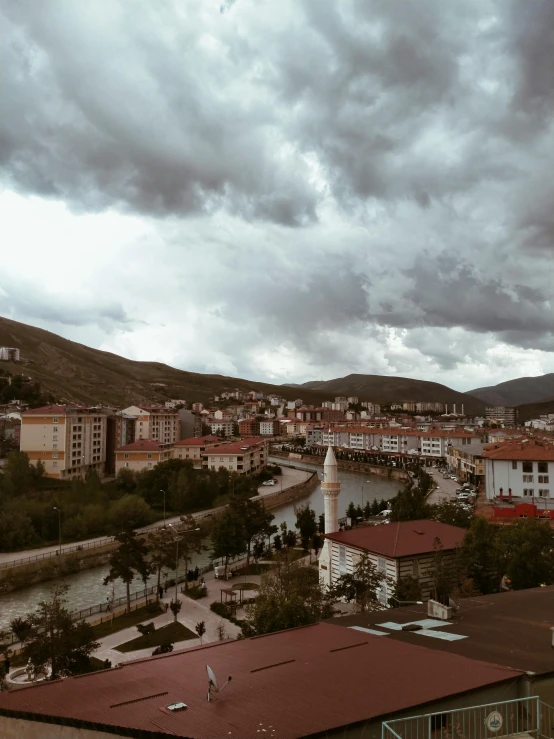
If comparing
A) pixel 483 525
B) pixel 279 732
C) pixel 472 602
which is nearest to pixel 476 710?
pixel 279 732

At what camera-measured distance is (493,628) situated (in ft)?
26.3

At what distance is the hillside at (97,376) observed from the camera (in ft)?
332

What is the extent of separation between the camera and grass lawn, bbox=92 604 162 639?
15305 mm

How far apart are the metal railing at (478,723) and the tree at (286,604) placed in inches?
195

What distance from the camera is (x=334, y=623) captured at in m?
8.70

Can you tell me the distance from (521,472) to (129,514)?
66.5 feet

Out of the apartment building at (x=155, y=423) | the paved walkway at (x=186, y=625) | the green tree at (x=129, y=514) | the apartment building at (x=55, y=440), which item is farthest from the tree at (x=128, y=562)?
the apartment building at (x=155, y=423)

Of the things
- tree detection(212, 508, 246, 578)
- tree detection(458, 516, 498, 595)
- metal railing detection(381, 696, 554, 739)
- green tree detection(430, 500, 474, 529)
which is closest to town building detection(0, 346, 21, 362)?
tree detection(212, 508, 246, 578)

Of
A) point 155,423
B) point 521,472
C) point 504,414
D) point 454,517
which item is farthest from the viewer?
point 504,414

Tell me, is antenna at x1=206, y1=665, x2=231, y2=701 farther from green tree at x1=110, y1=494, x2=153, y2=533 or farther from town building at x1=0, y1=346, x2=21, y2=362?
town building at x1=0, y1=346, x2=21, y2=362

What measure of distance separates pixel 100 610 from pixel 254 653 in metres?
12.3

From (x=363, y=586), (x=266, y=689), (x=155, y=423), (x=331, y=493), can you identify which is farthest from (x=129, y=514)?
(x=155, y=423)

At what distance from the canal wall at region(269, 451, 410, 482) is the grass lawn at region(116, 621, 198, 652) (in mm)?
38791

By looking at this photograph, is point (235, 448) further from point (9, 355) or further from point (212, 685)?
point (9, 355)
